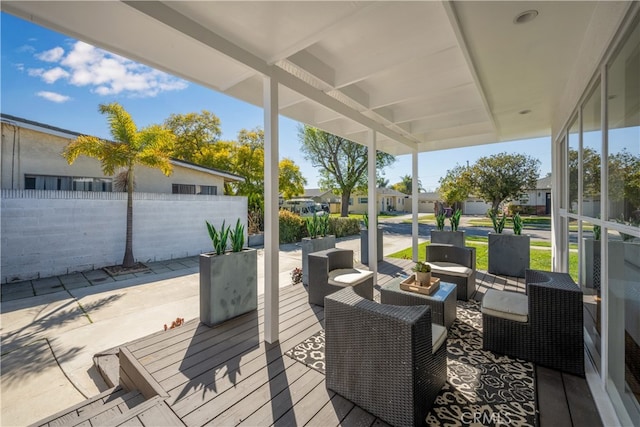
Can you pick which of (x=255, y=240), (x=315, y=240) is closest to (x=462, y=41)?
(x=315, y=240)

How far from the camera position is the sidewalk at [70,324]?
274cm

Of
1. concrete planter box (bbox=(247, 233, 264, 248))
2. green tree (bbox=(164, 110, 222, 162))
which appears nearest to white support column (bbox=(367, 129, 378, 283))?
concrete planter box (bbox=(247, 233, 264, 248))

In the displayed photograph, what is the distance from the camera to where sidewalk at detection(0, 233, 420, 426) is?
2738mm

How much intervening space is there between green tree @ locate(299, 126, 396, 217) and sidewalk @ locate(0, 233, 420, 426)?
11779mm

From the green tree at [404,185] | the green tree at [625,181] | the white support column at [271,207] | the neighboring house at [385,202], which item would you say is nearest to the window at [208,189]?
the white support column at [271,207]

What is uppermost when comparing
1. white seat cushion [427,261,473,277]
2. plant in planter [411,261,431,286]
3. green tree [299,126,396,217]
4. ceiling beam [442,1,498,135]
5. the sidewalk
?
green tree [299,126,396,217]

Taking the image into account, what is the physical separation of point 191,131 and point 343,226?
12507 millimetres

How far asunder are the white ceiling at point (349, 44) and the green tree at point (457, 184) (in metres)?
14.5

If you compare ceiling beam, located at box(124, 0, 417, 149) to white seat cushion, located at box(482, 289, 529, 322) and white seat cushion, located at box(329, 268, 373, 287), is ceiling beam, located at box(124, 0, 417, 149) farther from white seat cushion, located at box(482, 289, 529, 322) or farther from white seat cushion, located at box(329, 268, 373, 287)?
white seat cushion, located at box(482, 289, 529, 322)

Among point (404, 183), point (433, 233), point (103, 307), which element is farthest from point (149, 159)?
point (404, 183)

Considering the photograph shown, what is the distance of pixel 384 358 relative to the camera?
5.84 feet

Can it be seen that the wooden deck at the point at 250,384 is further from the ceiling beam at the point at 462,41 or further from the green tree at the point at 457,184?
the green tree at the point at 457,184

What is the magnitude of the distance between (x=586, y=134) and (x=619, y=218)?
1.43 m

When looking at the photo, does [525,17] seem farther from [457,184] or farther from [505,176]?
[457,184]
